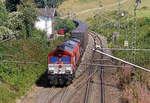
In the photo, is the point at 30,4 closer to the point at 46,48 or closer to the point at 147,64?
the point at 46,48

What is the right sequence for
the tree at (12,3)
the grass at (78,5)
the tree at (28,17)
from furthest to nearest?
the grass at (78,5) → the tree at (12,3) → the tree at (28,17)

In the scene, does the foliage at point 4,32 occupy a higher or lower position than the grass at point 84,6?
lower

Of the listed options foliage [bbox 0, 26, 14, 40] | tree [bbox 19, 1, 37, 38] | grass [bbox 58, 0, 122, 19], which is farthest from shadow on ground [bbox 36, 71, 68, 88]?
grass [bbox 58, 0, 122, 19]

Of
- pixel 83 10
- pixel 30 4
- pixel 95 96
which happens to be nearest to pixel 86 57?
pixel 30 4

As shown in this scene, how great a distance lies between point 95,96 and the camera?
2712 centimetres

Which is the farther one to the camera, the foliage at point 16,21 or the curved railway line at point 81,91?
the foliage at point 16,21

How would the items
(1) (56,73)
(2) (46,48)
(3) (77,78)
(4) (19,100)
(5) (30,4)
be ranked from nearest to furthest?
(4) (19,100) → (1) (56,73) → (3) (77,78) → (2) (46,48) → (5) (30,4)

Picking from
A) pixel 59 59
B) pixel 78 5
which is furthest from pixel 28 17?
pixel 78 5

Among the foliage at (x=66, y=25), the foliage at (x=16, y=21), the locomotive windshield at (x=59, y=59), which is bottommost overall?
the locomotive windshield at (x=59, y=59)

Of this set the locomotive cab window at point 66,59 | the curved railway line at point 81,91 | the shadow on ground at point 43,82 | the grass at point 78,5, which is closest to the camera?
the curved railway line at point 81,91

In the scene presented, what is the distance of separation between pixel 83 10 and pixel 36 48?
97434 mm

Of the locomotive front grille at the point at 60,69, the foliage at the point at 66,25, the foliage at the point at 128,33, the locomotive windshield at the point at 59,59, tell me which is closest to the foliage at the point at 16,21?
the foliage at the point at 128,33

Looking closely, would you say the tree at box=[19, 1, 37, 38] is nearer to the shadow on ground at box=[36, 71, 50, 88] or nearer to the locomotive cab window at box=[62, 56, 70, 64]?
the shadow on ground at box=[36, 71, 50, 88]

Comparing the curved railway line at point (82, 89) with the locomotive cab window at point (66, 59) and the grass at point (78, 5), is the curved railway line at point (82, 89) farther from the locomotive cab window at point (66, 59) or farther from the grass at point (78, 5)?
the grass at point (78, 5)
